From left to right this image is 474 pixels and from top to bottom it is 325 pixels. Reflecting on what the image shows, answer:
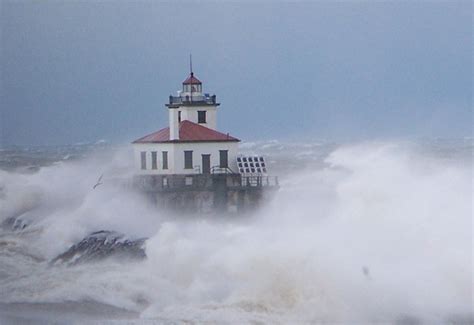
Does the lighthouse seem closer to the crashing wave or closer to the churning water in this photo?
the churning water

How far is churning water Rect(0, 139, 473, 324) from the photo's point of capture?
8148 mm

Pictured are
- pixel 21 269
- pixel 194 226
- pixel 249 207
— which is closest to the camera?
pixel 21 269

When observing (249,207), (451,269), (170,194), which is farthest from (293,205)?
(451,269)

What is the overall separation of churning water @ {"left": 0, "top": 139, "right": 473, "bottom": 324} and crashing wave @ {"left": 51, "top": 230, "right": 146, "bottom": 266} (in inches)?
3.2

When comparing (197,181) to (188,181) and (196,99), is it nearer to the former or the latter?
(188,181)

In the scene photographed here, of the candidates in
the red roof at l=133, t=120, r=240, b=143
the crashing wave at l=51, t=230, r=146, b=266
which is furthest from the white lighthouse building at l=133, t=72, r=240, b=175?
the crashing wave at l=51, t=230, r=146, b=266

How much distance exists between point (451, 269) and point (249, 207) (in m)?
2.50

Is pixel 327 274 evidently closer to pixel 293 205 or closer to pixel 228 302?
pixel 228 302

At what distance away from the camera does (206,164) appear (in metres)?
10.7

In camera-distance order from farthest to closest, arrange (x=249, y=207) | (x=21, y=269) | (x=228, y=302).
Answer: (x=249, y=207) → (x=21, y=269) → (x=228, y=302)

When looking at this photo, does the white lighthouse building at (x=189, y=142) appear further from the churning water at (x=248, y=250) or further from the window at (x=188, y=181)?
the churning water at (x=248, y=250)

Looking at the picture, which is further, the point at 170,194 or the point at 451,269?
the point at 170,194

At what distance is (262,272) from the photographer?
8469mm

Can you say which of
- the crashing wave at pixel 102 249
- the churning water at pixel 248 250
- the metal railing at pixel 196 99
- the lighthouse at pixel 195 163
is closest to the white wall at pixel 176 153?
the lighthouse at pixel 195 163
